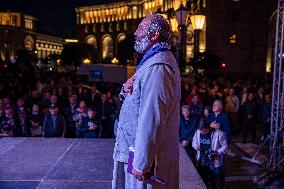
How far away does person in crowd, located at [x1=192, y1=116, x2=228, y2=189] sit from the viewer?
22.5ft

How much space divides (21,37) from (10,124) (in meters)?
99.3

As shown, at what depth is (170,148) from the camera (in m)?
2.92

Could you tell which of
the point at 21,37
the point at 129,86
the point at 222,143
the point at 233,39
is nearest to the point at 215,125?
the point at 222,143

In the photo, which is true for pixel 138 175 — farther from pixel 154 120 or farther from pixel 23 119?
pixel 23 119

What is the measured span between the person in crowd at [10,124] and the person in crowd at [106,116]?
206 cm

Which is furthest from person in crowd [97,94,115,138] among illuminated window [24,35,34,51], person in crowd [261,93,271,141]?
illuminated window [24,35,34,51]

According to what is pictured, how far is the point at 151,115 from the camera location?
267 centimetres

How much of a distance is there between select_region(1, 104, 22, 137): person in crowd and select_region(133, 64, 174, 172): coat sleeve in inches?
268

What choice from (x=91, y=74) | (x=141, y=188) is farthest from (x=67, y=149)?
(x=91, y=74)

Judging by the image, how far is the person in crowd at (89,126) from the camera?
8.61 m

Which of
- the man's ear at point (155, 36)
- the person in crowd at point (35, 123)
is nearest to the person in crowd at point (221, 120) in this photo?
the person in crowd at point (35, 123)

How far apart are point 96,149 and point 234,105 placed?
808 cm

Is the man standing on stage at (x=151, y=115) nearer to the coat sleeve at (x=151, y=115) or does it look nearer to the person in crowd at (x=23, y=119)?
the coat sleeve at (x=151, y=115)

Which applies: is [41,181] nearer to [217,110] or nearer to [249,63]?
[217,110]
